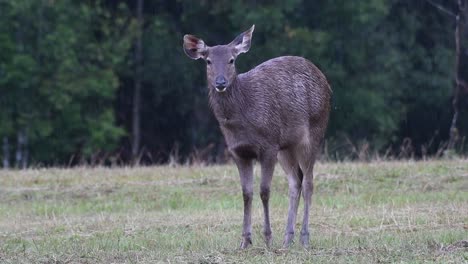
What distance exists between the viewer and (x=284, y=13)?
39969 mm

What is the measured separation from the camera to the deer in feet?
41.1

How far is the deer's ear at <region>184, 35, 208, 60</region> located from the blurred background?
76.9 ft

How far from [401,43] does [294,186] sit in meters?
28.1

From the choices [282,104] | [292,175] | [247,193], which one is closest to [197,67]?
[292,175]

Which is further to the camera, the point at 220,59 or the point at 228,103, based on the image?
the point at 220,59

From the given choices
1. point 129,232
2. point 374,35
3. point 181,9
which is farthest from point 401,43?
point 129,232

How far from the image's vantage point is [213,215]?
15445 mm

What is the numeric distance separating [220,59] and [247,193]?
1.46 metres

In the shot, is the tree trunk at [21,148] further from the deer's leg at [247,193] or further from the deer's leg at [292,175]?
the deer's leg at [247,193]

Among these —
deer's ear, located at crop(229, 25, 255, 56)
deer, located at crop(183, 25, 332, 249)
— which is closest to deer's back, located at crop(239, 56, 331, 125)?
deer, located at crop(183, 25, 332, 249)

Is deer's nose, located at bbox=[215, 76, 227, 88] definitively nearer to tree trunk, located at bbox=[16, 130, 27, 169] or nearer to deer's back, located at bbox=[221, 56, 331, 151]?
deer's back, located at bbox=[221, 56, 331, 151]

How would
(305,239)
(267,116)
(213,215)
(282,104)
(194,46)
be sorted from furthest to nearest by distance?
(213,215), (194,46), (282,104), (305,239), (267,116)

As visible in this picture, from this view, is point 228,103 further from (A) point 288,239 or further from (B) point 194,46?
(A) point 288,239

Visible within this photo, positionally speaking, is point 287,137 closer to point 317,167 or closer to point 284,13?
point 317,167
